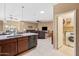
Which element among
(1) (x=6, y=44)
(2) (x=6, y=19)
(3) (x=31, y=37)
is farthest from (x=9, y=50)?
(3) (x=31, y=37)

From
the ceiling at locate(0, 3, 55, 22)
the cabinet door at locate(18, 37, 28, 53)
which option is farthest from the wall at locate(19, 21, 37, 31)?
the cabinet door at locate(18, 37, 28, 53)

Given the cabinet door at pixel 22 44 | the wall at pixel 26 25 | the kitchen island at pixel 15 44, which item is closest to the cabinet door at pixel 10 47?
the kitchen island at pixel 15 44

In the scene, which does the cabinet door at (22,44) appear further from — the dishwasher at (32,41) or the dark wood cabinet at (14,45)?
the dishwasher at (32,41)

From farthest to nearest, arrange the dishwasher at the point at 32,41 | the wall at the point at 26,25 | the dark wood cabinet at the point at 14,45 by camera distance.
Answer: the dishwasher at the point at 32,41
the wall at the point at 26,25
the dark wood cabinet at the point at 14,45

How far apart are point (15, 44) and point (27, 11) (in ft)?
4.18

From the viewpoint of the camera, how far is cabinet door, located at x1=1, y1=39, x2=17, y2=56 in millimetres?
4222

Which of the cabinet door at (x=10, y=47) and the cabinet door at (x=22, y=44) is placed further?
the cabinet door at (x=22, y=44)

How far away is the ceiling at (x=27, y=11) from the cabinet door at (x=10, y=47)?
82cm

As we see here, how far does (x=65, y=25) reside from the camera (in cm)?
719

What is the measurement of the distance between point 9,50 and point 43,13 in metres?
1.66

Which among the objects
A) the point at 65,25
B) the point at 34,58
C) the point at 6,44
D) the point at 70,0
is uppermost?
the point at 70,0

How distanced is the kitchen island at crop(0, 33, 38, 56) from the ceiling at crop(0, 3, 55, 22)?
2.41ft

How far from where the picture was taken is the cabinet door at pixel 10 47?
13.9 feet

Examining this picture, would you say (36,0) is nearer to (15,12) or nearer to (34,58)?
(15,12)
